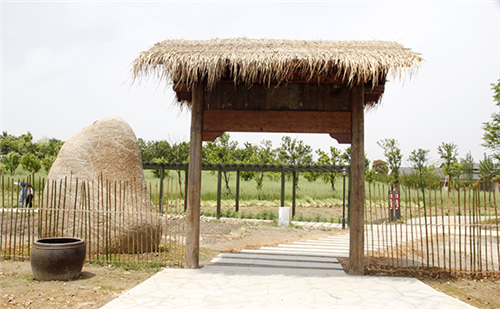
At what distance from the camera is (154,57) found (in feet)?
16.5

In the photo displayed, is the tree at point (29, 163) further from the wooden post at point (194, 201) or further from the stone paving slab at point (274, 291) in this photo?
the stone paving slab at point (274, 291)

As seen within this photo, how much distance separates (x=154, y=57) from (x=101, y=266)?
10.5 feet

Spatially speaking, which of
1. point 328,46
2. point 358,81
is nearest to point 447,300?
point 358,81

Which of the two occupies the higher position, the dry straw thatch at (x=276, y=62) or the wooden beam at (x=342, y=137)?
the dry straw thatch at (x=276, y=62)

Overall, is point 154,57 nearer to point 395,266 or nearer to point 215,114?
point 215,114

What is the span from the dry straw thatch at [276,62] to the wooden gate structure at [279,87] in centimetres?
1

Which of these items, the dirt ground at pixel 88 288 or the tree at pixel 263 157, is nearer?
the dirt ground at pixel 88 288

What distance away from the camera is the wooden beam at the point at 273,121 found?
541 centimetres

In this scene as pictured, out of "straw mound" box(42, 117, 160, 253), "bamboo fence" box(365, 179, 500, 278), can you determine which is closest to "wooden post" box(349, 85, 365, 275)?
"bamboo fence" box(365, 179, 500, 278)

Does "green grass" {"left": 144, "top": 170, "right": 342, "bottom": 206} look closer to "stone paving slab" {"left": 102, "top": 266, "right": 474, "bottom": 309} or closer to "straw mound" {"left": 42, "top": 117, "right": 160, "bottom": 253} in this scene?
"straw mound" {"left": 42, "top": 117, "right": 160, "bottom": 253}

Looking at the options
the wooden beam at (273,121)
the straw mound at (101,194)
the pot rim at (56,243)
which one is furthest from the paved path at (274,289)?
the wooden beam at (273,121)

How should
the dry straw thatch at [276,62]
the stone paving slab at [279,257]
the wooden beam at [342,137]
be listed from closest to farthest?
1. the dry straw thatch at [276,62]
2. the wooden beam at [342,137]
3. the stone paving slab at [279,257]

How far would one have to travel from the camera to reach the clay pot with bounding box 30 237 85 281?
4.50 metres

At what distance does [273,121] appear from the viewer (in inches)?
216
